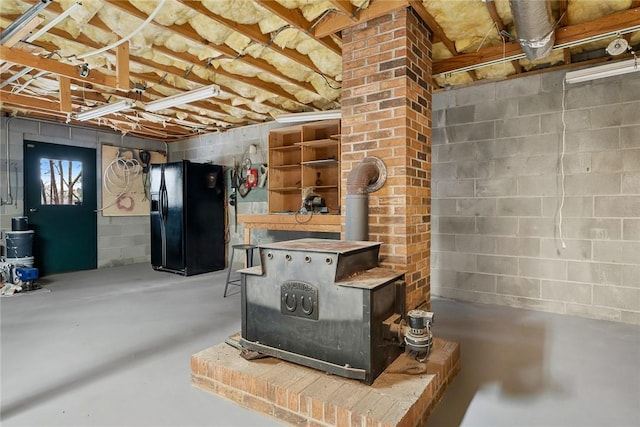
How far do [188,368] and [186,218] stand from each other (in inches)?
138

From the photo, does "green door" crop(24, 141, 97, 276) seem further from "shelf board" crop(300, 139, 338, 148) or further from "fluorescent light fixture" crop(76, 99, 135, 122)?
"shelf board" crop(300, 139, 338, 148)

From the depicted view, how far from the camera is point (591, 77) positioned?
10.1ft

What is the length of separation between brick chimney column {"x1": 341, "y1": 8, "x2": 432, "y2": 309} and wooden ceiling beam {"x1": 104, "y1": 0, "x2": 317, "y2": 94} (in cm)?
105

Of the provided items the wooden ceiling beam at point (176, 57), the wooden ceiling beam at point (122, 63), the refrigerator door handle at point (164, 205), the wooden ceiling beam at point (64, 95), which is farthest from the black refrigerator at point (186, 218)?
the wooden ceiling beam at point (122, 63)

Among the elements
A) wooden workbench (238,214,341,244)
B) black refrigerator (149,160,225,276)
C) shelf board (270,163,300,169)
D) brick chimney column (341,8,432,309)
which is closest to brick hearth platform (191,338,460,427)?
brick chimney column (341,8,432,309)

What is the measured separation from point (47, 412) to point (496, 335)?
3205 mm

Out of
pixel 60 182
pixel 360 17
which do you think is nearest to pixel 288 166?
pixel 360 17

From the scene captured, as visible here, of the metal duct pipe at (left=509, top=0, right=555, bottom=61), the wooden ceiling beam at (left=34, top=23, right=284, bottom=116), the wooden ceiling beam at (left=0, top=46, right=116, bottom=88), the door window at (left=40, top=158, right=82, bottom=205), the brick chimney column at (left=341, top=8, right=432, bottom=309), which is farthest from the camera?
the door window at (left=40, top=158, right=82, bottom=205)

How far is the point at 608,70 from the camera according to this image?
118 inches

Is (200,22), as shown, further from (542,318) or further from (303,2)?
(542,318)

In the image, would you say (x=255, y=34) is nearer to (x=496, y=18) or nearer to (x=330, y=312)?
(x=496, y=18)

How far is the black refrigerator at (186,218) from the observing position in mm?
5605

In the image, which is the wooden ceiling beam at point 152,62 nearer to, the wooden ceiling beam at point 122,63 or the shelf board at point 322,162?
the wooden ceiling beam at point 122,63

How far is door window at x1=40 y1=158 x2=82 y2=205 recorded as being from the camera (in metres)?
5.60
